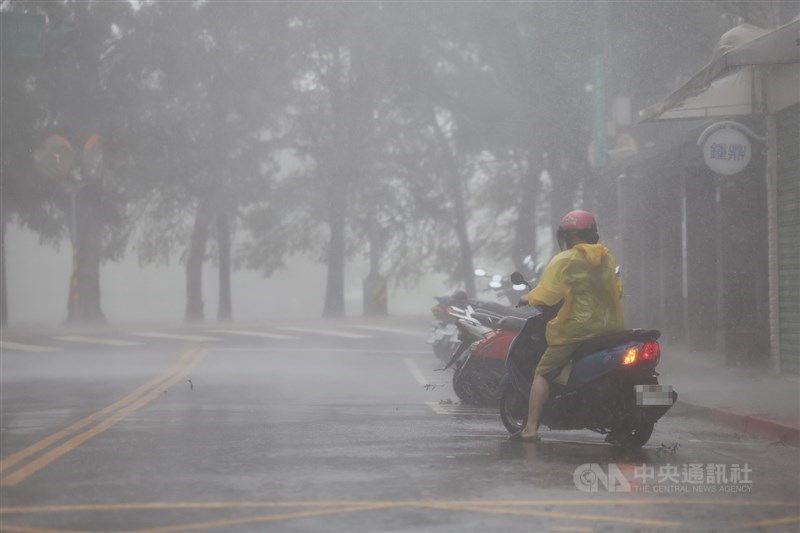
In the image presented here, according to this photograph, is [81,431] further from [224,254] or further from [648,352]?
[224,254]

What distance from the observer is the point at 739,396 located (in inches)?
593

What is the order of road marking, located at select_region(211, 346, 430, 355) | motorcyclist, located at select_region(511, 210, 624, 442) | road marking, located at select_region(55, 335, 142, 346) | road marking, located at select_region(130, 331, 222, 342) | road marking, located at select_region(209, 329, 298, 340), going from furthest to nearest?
road marking, located at select_region(209, 329, 298, 340) < road marking, located at select_region(130, 331, 222, 342) < road marking, located at select_region(55, 335, 142, 346) < road marking, located at select_region(211, 346, 430, 355) < motorcyclist, located at select_region(511, 210, 624, 442)

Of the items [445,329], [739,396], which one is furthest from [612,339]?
[445,329]

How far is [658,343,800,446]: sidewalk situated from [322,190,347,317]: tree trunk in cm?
2476

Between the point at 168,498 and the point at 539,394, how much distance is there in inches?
142

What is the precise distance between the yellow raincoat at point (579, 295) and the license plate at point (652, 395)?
0.57m

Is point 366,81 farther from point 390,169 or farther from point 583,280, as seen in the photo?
point 583,280

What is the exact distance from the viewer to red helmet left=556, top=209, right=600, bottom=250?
34.9 feet

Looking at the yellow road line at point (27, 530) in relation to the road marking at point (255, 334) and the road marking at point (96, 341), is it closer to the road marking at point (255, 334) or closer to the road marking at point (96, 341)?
the road marking at point (96, 341)

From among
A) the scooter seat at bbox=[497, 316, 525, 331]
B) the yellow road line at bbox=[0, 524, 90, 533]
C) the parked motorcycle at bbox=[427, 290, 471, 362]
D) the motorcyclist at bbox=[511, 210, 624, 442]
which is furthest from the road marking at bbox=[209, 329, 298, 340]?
the yellow road line at bbox=[0, 524, 90, 533]

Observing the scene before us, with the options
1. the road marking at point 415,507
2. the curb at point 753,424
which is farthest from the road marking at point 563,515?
the curb at point 753,424

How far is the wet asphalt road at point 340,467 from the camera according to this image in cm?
742

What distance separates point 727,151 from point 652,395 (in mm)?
8124

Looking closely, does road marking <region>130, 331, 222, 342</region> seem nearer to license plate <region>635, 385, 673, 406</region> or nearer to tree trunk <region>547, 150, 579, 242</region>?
tree trunk <region>547, 150, 579, 242</region>
